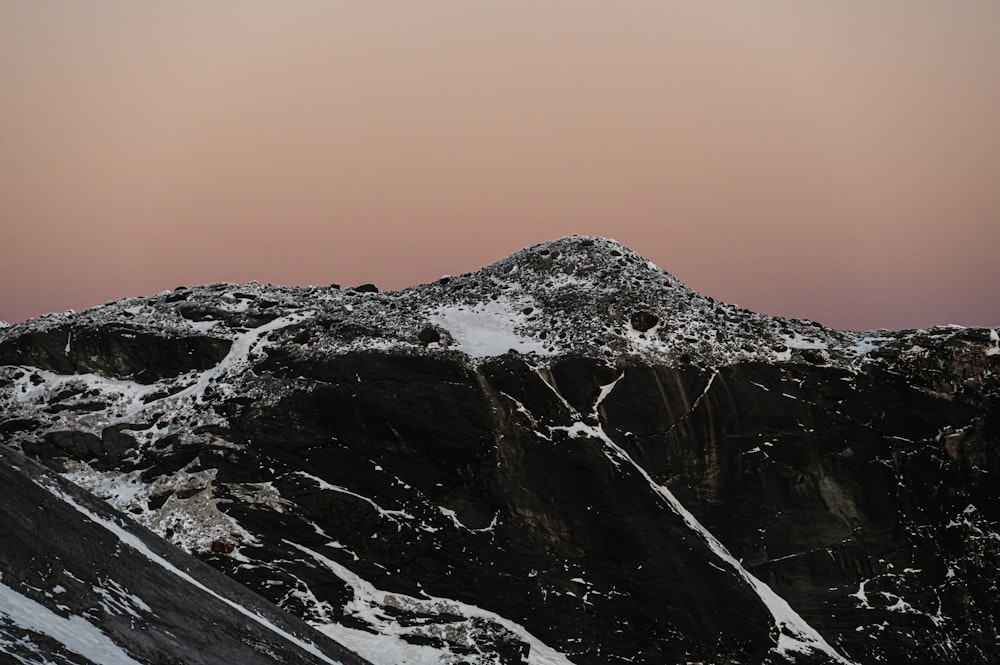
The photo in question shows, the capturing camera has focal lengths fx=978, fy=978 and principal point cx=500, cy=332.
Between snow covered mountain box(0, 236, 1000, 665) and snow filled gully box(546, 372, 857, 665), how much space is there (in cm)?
12

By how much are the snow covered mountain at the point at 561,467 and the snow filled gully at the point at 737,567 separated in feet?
0.40

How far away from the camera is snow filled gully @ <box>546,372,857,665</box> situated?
45938 millimetres

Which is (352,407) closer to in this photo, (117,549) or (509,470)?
(509,470)

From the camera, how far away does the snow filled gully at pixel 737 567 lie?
45.9 meters

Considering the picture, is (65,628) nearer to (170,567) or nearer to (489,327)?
(170,567)

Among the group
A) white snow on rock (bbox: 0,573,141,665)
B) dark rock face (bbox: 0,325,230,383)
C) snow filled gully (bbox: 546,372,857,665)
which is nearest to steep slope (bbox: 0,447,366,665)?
white snow on rock (bbox: 0,573,141,665)

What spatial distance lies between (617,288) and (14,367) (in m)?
36.9

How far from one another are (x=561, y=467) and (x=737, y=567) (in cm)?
1003

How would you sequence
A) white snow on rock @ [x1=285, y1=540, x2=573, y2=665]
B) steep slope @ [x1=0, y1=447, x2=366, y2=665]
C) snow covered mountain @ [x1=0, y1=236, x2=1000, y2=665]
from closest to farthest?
steep slope @ [x1=0, y1=447, x2=366, y2=665] → white snow on rock @ [x1=285, y1=540, x2=573, y2=665] → snow covered mountain @ [x1=0, y1=236, x2=1000, y2=665]

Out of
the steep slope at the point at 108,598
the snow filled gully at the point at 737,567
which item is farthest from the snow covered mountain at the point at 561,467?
the steep slope at the point at 108,598

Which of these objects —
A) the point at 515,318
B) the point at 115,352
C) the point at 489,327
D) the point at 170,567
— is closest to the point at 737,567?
the point at 515,318

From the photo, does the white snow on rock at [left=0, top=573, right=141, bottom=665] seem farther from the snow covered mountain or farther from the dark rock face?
the dark rock face

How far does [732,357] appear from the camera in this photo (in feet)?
180

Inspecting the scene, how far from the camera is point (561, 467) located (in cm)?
5044
